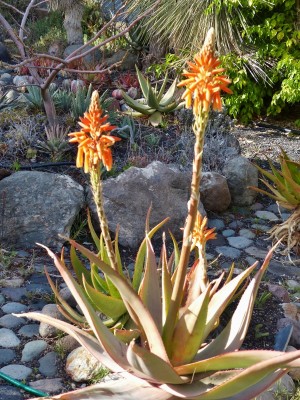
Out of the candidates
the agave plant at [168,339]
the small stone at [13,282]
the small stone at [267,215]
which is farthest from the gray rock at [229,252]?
the agave plant at [168,339]

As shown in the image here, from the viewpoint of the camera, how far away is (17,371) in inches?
116

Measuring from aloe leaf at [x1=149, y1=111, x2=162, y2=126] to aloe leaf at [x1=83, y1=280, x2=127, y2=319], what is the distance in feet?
12.3

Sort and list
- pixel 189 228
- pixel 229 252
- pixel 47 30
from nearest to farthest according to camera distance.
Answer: pixel 189 228
pixel 229 252
pixel 47 30

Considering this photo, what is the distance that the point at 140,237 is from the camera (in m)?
4.55

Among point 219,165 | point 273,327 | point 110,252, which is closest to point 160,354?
point 110,252

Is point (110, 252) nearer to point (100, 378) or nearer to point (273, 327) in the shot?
point (100, 378)

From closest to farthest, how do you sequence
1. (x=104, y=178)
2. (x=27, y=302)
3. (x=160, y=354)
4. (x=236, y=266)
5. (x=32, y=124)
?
(x=160, y=354), (x=27, y=302), (x=236, y=266), (x=104, y=178), (x=32, y=124)

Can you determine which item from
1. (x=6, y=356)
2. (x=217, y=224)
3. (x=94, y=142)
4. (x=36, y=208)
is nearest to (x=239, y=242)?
(x=217, y=224)

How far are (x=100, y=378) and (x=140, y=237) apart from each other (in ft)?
5.83

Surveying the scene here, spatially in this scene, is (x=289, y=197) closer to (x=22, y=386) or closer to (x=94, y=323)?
(x=22, y=386)

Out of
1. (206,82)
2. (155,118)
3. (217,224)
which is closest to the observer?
(206,82)

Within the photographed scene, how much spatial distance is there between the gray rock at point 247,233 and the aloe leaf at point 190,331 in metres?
2.78

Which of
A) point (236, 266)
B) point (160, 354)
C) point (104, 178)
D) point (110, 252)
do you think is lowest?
point (236, 266)

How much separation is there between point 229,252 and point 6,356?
205 cm
